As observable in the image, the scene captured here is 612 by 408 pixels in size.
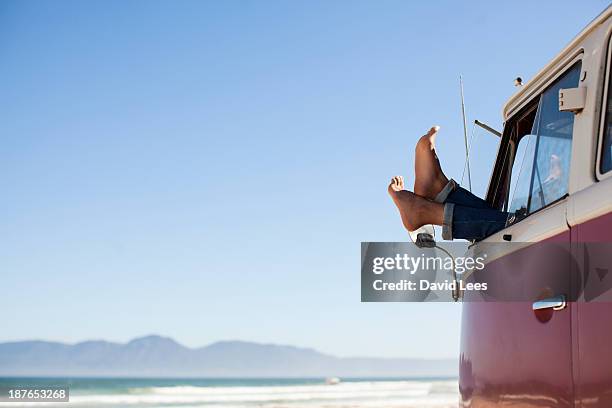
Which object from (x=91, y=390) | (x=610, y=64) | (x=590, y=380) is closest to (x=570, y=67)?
(x=610, y=64)

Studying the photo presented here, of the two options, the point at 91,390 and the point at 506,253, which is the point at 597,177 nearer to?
the point at 506,253

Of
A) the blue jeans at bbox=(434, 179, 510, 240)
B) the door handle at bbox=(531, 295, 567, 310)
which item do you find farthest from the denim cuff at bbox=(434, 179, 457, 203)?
the door handle at bbox=(531, 295, 567, 310)

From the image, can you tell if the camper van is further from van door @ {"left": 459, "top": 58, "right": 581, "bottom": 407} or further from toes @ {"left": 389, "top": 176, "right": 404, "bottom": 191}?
toes @ {"left": 389, "top": 176, "right": 404, "bottom": 191}

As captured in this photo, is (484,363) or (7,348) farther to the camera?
(7,348)

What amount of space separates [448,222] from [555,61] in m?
0.78

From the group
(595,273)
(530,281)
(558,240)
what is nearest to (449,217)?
(530,281)

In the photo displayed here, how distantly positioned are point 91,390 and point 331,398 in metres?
27.1

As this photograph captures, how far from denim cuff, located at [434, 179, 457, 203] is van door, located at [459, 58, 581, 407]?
0.23 metres

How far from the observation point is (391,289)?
3791mm

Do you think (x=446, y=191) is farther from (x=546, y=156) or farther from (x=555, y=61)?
(x=555, y=61)

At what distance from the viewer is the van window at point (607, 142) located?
2.45 m

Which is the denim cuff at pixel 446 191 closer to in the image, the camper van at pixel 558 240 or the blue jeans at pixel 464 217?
the blue jeans at pixel 464 217

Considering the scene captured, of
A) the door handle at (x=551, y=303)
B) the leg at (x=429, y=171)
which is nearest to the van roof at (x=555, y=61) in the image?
the leg at (x=429, y=171)

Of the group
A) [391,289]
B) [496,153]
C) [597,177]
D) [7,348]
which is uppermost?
[496,153]
